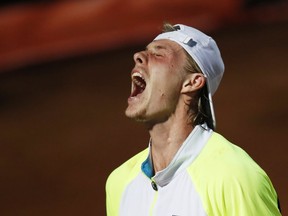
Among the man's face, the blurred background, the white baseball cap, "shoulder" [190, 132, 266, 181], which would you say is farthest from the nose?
the blurred background

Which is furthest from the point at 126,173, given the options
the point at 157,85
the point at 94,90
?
the point at 94,90

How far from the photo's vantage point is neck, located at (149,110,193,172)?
3848 mm

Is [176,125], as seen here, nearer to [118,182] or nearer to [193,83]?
[193,83]

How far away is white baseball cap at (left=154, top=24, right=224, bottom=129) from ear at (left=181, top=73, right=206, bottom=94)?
3cm

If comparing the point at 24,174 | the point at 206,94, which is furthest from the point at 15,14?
the point at 206,94

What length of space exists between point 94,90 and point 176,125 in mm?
7191

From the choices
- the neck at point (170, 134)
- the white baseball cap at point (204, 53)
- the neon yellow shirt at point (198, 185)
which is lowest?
the neon yellow shirt at point (198, 185)

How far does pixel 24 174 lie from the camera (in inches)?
350

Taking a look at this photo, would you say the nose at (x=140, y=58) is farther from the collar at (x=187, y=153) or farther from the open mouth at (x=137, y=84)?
the collar at (x=187, y=153)

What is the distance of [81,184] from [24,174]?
658 millimetres

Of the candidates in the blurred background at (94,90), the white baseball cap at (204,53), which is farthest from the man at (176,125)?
the blurred background at (94,90)

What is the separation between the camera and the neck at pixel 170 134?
385 cm

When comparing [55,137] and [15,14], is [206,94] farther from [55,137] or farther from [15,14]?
[15,14]

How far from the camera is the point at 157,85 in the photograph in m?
3.84
